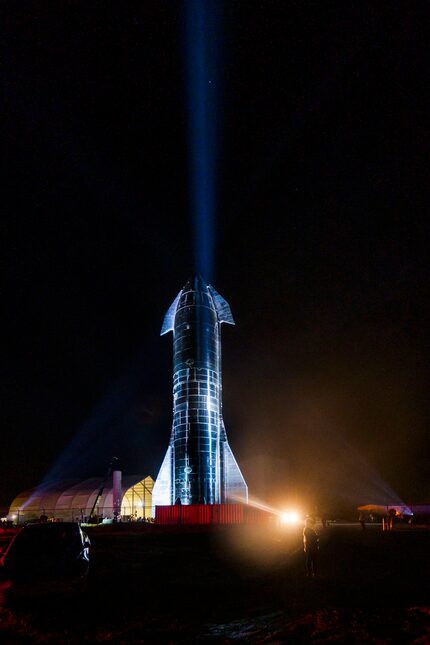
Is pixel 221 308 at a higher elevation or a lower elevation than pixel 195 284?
lower

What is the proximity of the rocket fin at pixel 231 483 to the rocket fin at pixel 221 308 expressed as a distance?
1157 centimetres

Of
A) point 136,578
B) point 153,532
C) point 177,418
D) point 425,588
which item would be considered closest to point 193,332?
point 177,418

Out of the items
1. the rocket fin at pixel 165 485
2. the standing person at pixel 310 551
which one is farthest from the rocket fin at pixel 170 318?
the standing person at pixel 310 551

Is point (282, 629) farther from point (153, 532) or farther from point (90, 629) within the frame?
point (153, 532)

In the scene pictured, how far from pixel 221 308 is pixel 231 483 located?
1604 cm

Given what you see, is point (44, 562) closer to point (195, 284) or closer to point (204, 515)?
point (204, 515)

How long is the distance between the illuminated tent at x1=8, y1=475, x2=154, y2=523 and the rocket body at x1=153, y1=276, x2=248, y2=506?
16.4m

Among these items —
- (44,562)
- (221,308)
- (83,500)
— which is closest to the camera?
(44,562)

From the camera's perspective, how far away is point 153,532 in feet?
117

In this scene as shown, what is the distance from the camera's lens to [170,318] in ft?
168

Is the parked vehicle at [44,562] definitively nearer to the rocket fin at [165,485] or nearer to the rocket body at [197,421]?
the rocket body at [197,421]

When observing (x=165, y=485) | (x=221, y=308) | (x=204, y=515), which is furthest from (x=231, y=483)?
(x=221, y=308)

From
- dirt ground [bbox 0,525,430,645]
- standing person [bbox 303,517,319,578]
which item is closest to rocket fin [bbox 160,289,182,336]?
dirt ground [bbox 0,525,430,645]

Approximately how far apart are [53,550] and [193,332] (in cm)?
3480
